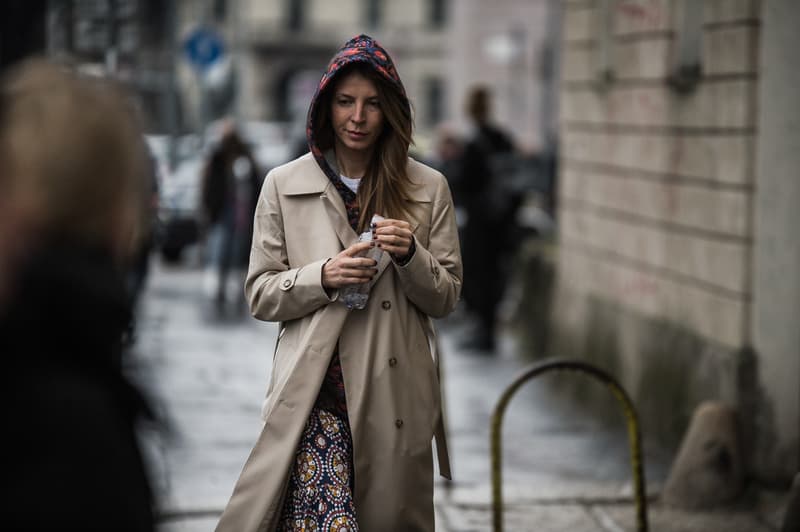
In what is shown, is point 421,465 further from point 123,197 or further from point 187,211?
point 187,211

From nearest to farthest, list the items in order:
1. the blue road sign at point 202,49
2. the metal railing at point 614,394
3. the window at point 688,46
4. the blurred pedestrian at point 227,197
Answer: the metal railing at point 614,394
the window at point 688,46
the blurred pedestrian at point 227,197
the blue road sign at point 202,49

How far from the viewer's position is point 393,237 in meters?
3.94

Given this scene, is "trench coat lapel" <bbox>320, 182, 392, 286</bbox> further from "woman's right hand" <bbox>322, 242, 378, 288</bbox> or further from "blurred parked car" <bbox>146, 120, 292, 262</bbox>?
"blurred parked car" <bbox>146, 120, 292, 262</bbox>

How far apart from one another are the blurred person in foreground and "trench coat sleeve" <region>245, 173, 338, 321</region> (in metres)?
2.10

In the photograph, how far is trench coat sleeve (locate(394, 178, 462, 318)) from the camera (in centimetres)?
403

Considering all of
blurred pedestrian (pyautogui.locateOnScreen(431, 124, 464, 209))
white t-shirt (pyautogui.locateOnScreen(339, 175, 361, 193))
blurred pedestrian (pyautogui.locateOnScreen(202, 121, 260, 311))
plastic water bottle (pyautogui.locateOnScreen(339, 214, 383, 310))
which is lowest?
blurred pedestrian (pyautogui.locateOnScreen(202, 121, 260, 311))

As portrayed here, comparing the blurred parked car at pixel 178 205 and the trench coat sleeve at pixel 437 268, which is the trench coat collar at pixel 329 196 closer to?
the trench coat sleeve at pixel 437 268

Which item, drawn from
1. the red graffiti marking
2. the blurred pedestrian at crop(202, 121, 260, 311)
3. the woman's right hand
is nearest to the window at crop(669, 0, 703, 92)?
the red graffiti marking

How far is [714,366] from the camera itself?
7.34 m

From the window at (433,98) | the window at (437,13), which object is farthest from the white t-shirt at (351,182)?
the window at (437,13)

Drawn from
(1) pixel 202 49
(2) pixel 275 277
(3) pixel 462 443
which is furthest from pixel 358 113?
(1) pixel 202 49

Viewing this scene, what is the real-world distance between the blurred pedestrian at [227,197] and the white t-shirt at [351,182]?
1080 cm

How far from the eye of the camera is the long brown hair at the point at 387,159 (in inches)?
165

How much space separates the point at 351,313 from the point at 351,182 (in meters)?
0.41
